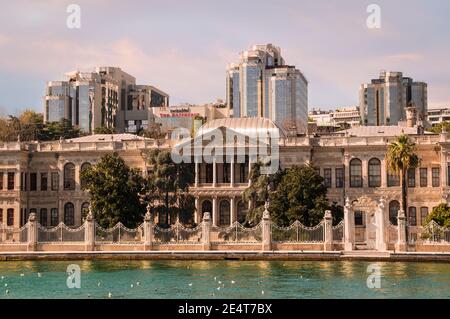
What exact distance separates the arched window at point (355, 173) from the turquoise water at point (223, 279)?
72.8 feet

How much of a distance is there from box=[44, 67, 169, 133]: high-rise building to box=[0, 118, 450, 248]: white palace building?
69554 mm

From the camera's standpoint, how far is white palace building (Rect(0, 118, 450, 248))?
2648 inches

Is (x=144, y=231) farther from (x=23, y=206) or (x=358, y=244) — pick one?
(x=23, y=206)

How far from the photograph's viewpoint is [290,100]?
145500mm

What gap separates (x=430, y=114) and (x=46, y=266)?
13141cm

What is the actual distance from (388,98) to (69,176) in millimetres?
100204

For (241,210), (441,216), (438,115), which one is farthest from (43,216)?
(438,115)

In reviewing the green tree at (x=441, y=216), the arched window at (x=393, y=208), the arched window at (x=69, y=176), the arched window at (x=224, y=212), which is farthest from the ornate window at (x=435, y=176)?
the arched window at (x=69, y=176)

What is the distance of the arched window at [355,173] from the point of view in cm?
6875

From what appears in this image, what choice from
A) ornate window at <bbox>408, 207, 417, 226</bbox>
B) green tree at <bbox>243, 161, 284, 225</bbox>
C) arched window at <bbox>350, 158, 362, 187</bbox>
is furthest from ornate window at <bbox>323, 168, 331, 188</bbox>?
green tree at <bbox>243, 161, 284, 225</bbox>

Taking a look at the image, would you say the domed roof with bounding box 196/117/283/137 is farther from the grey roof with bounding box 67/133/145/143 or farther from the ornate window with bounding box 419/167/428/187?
the ornate window with bounding box 419/167/428/187
